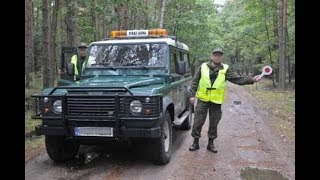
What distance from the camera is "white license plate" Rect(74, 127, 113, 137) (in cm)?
673

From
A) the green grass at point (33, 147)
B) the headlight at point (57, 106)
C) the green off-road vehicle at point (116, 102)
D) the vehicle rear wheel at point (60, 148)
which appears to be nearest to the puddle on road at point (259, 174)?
the green off-road vehicle at point (116, 102)

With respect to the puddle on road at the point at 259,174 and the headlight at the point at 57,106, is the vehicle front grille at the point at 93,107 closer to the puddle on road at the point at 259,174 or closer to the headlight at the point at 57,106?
the headlight at the point at 57,106

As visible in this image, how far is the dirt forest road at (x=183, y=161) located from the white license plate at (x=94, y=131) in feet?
2.11

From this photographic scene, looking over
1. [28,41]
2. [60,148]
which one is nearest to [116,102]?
[60,148]

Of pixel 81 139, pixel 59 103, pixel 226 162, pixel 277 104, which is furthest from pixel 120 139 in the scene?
pixel 277 104

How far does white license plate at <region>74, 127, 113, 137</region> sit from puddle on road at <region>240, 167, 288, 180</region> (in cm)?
224

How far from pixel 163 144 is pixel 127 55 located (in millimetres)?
2255

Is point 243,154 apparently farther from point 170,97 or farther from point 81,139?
point 81,139

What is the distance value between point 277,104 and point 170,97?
9.92 meters

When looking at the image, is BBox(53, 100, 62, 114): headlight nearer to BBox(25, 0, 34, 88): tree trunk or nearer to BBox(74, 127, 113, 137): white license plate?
BBox(74, 127, 113, 137): white license plate

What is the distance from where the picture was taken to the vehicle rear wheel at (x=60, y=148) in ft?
23.9

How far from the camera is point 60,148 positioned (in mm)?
7449

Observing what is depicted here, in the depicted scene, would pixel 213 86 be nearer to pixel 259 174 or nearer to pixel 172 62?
pixel 172 62

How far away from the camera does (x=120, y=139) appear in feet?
22.5
